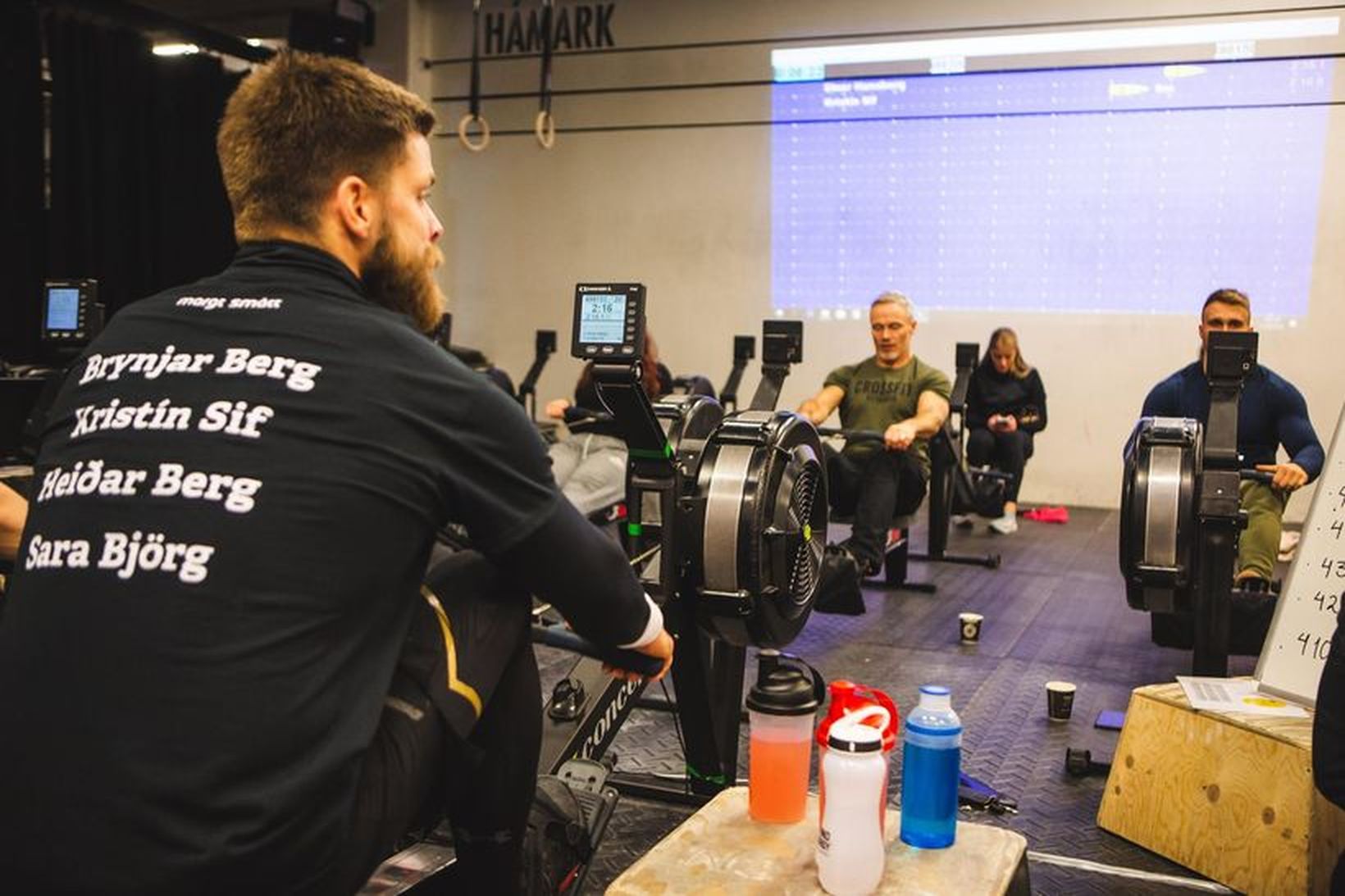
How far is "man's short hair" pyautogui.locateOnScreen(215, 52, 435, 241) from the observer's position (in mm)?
1415

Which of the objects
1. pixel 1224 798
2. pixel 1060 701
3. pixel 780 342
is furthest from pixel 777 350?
pixel 1224 798

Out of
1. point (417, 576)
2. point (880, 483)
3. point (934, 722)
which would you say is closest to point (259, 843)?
point (417, 576)

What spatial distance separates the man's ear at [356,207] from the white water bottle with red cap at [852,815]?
0.92 meters

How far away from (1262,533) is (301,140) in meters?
3.62

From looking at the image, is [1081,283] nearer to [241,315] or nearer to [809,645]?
[809,645]

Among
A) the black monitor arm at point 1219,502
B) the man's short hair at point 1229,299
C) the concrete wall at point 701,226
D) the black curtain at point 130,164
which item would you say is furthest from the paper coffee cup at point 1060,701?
the black curtain at point 130,164

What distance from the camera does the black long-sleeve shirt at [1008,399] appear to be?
6.77 metres

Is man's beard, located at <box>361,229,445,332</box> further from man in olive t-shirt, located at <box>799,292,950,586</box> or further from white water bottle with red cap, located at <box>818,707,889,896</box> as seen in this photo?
man in olive t-shirt, located at <box>799,292,950,586</box>

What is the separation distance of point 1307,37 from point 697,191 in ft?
12.6

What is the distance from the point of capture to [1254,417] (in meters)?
4.09

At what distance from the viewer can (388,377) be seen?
1.27 metres

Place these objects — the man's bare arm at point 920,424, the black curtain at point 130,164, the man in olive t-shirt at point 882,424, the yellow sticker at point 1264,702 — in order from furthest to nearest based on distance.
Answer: the black curtain at point 130,164 → the man in olive t-shirt at point 882,424 → the man's bare arm at point 920,424 → the yellow sticker at point 1264,702

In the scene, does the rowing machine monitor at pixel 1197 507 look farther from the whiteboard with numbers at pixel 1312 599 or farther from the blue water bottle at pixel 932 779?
the blue water bottle at pixel 932 779

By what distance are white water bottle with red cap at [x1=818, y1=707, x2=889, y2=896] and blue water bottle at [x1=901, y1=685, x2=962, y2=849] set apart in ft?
0.40
